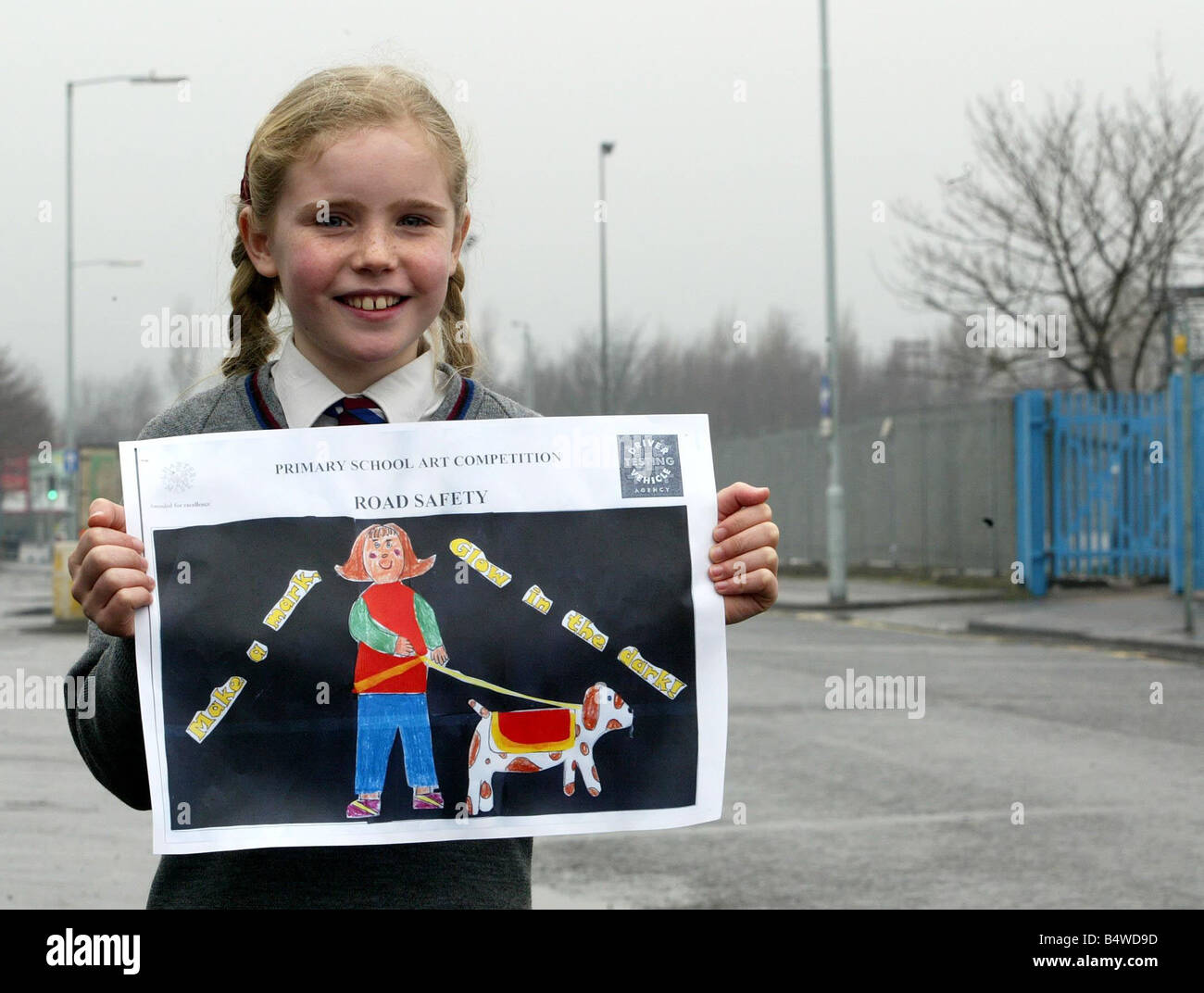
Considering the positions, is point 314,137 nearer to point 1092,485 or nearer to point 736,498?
point 736,498

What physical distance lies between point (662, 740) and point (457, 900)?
12.0 inches

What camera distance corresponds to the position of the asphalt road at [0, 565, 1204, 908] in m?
5.80

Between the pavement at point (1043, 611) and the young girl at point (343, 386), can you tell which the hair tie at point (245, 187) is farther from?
the pavement at point (1043, 611)

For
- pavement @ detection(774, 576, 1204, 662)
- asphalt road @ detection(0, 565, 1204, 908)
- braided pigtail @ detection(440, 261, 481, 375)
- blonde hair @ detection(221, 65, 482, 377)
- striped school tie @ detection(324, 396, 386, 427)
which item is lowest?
pavement @ detection(774, 576, 1204, 662)

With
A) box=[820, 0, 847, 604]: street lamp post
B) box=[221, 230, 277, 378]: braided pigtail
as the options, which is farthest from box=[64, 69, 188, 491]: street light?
box=[221, 230, 277, 378]: braided pigtail

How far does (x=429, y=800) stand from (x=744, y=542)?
0.48 metres

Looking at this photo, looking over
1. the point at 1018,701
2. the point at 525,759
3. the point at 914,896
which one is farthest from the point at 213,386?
the point at 1018,701

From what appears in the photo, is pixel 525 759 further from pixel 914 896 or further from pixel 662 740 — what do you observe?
pixel 914 896

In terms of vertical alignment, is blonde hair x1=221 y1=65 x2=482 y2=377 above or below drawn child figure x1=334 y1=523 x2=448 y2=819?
above

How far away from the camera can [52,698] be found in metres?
11.2

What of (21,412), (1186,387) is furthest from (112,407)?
(1186,387)

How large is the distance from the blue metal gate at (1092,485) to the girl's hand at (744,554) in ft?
63.9

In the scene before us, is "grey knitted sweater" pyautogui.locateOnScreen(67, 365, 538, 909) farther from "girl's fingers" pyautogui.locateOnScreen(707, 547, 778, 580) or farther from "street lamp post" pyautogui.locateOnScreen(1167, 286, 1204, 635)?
"street lamp post" pyautogui.locateOnScreen(1167, 286, 1204, 635)

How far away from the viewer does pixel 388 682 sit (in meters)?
1.95
